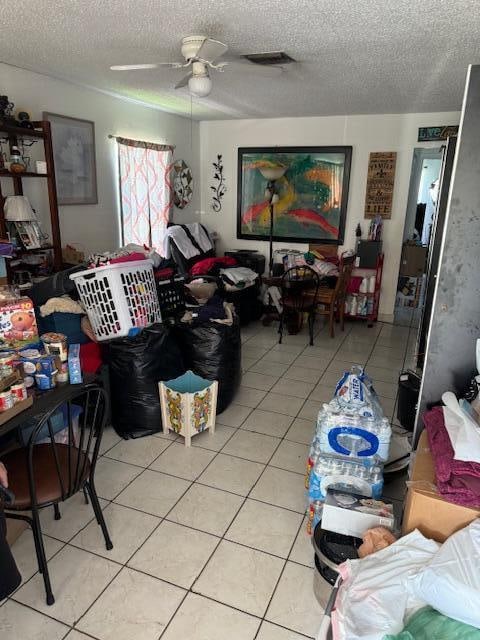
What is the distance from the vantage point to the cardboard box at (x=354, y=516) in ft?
5.14

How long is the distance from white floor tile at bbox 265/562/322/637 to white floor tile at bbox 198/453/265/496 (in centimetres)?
53

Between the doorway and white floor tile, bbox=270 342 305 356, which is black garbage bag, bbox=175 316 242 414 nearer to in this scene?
white floor tile, bbox=270 342 305 356

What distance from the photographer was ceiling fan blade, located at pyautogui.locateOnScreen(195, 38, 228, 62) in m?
2.23

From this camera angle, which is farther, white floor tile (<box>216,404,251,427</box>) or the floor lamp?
the floor lamp

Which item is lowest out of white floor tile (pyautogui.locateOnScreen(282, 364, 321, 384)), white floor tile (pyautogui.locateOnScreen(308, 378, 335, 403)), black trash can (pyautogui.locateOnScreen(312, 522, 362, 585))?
white floor tile (pyautogui.locateOnScreen(308, 378, 335, 403))

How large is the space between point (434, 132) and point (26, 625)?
204 inches

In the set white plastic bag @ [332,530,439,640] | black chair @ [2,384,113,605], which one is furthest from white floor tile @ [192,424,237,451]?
white plastic bag @ [332,530,439,640]

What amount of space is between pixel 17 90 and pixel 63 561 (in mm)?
3175

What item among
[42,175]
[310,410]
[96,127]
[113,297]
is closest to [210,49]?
[113,297]

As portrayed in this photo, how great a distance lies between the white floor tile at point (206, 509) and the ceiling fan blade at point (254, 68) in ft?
Result: 8.29

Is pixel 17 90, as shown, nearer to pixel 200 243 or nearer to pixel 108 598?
pixel 200 243

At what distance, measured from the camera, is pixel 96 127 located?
398 centimetres

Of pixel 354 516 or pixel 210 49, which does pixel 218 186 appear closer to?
pixel 210 49

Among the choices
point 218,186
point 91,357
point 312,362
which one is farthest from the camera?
point 218,186
